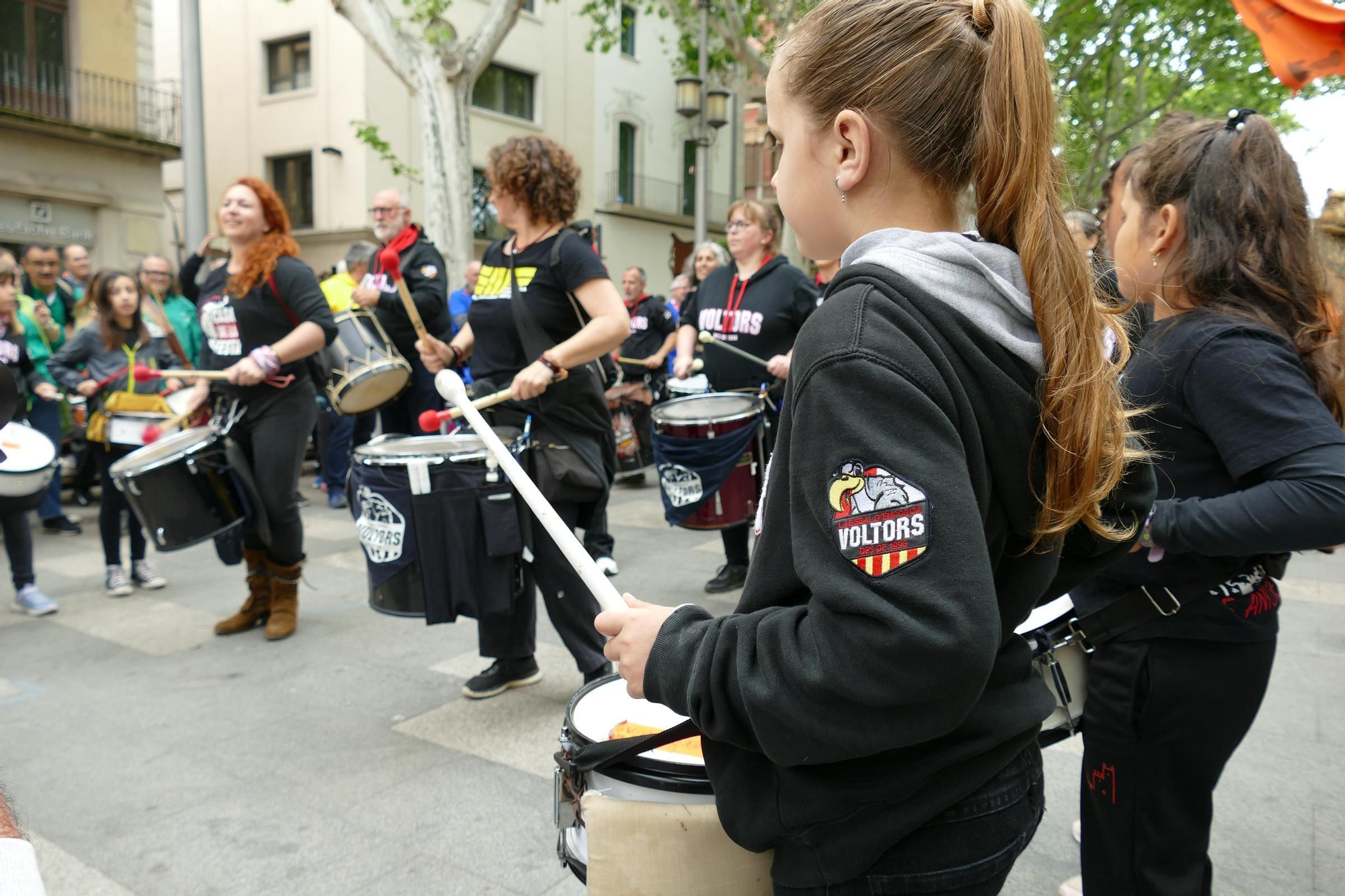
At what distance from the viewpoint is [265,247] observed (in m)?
4.43

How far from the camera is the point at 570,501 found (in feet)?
11.5

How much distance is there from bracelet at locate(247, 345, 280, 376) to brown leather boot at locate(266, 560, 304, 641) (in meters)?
0.93

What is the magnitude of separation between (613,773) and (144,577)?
4899 millimetres

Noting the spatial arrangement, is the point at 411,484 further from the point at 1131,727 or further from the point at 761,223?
the point at 761,223

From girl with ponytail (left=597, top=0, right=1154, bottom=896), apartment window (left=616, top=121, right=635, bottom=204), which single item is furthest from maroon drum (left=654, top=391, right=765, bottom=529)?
apartment window (left=616, top=121, right=635, bottom=204)

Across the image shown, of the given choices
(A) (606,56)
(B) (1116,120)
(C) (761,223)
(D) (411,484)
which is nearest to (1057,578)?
(D) (411,484)

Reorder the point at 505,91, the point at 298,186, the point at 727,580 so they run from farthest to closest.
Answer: the point at 505,91, the point at 298,186, the point at 727,580

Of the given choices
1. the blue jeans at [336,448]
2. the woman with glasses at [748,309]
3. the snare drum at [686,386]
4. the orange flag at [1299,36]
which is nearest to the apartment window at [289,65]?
the blue jeans at [336,448]

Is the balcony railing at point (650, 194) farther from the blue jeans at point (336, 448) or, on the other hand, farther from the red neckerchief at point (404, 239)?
the red neckerchief at point (404, 239)

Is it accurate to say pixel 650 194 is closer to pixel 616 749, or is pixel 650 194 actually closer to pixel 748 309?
pixel 748 309

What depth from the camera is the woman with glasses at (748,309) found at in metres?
5.38

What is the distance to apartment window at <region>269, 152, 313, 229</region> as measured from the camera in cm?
2086

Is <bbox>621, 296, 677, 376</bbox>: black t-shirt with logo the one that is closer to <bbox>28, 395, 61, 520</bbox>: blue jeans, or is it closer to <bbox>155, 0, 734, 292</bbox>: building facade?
<bbox>28, 395, 61, 520</bbox>: blue jeans

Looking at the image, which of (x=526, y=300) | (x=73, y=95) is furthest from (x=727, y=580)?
(x=73, y=95)
